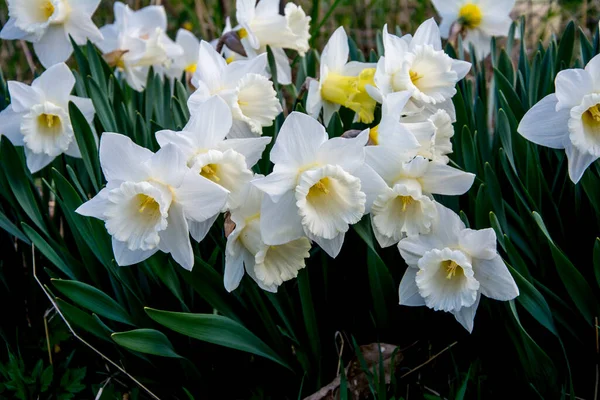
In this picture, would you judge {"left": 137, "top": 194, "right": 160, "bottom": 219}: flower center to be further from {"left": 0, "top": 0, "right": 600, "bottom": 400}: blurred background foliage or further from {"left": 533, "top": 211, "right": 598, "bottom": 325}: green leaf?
{"left": 533, "top": 211, "right": 598, "bottom": 325}: green leaf

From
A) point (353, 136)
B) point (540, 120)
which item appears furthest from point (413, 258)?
point (540, 120)

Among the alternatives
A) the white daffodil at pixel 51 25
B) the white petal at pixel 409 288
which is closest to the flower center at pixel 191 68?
the white daffodil at pixel 51 25

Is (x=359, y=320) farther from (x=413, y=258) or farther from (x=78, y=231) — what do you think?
(x=78, y=231)

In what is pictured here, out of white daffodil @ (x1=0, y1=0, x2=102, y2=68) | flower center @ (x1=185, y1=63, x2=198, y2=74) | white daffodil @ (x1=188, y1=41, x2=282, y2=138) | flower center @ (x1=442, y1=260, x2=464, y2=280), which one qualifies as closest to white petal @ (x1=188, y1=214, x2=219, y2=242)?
white daffodil @ (x1=188, y1=41, x2=282, y2=138)

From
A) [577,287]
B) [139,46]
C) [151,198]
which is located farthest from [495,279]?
[139,46]

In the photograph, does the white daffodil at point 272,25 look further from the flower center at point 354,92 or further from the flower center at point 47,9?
the flower center at point 47,9

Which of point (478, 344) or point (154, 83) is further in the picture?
point (154, 83)
